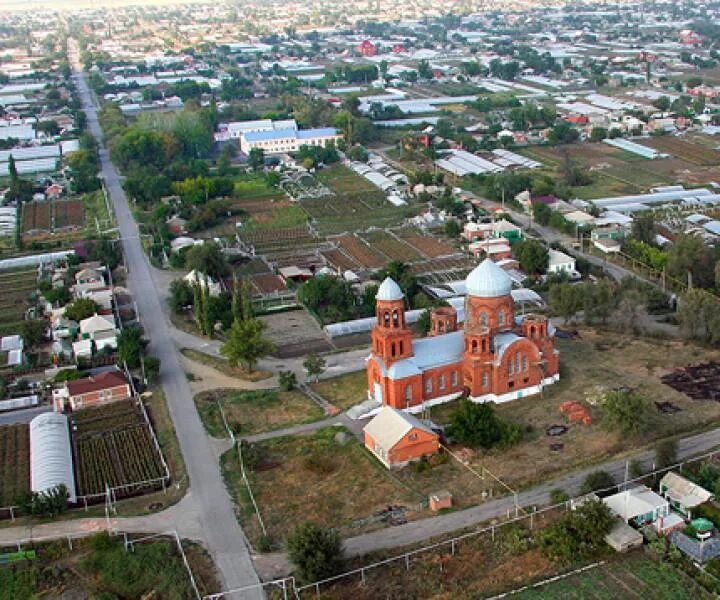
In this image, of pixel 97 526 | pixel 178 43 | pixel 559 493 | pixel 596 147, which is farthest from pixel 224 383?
pixel 178 43

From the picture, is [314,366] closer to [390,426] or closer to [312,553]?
[390,426]

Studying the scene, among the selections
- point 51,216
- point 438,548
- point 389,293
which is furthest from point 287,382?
point 51,216

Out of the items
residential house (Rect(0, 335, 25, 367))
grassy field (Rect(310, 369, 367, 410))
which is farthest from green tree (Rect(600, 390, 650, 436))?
residential house (Rect(0, 335, 25, 367))

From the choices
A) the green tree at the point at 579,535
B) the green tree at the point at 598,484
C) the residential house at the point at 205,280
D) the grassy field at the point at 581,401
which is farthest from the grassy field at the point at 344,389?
the green tree at the point at 579,535

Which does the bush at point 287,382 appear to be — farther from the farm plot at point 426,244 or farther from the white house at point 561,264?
the farm plot at point 426,244

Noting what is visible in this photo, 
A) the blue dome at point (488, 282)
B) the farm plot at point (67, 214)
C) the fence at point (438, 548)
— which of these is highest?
the blue dome at point (488, 282)
